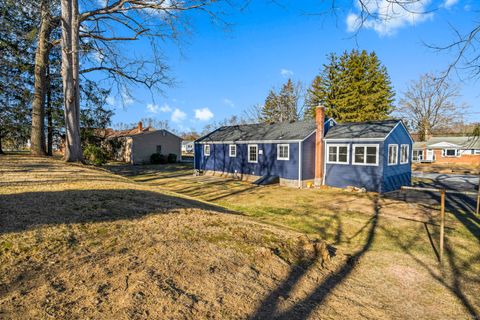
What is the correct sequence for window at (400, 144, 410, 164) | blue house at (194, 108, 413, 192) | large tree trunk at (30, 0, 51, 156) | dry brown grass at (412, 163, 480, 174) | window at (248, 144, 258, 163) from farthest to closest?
dry brown grass at (412, 163, 480, 174), window at (248, 144, 258, 163), window at (400, 144, 410, 164), blue house at (194, 108, 413, 192), large tree trunk at (30, 0, 51, 156)

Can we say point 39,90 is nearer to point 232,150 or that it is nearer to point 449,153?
point 232,150

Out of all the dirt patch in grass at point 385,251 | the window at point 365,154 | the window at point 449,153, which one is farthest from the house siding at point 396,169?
the window at point 449,153

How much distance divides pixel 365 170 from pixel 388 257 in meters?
9.96

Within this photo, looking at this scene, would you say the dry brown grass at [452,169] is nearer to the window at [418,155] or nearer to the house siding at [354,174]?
the window at [418,155]

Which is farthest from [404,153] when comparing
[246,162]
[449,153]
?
[449,153]

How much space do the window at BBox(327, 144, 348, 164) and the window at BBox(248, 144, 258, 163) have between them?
523 cm

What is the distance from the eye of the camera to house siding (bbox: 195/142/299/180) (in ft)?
55.6

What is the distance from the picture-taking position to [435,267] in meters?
5.60

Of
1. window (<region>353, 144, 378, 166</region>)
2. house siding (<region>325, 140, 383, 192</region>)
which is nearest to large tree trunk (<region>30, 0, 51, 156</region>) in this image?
house siding (<region>325, 140, 383, 192</region>)

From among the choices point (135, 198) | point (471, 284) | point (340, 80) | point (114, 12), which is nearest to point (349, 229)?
point (471, 284)

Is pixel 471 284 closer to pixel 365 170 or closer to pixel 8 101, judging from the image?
pixel 365 170

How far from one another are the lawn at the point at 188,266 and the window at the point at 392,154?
8332 mm

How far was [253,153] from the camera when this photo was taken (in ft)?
63.9

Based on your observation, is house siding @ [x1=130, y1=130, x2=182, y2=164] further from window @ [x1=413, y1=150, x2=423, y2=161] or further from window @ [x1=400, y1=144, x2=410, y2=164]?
window @ [x1=413, y1=150, x2=423, y2=161]
